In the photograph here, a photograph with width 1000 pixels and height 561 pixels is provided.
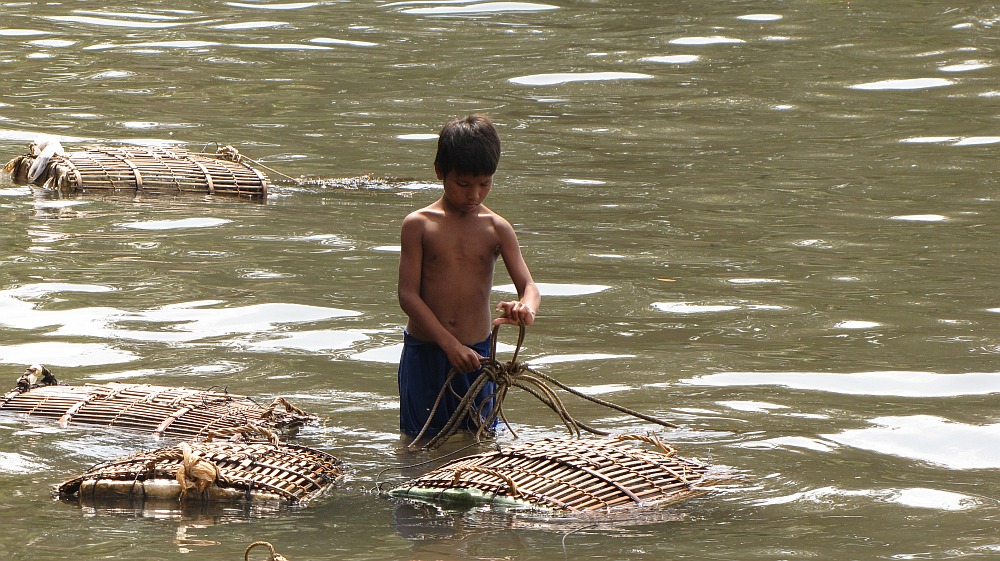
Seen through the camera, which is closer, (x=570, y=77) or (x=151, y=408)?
(x=151, y=408)

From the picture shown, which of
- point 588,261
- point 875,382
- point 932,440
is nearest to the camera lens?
point 932,440

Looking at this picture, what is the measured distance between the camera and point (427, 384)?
5.88 meters

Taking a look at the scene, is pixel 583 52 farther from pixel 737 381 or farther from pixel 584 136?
pixel 737 381

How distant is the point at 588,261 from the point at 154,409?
374 centimetres

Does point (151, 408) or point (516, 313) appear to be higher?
point (516, 313)

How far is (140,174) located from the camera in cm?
1049

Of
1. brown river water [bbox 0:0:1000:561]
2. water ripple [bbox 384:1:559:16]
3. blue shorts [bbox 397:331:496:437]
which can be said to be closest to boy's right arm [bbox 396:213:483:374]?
blue shorts [bbox 397:331:496:437]

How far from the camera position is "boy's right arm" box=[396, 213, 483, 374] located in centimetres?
566

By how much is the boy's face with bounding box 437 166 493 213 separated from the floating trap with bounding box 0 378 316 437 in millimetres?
1084

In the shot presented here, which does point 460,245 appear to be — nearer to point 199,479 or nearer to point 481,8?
point 199,479

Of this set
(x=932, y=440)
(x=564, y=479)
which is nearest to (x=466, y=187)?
(x=564, y=479)

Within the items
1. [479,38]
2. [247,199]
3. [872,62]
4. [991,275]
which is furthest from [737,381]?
[479,38]

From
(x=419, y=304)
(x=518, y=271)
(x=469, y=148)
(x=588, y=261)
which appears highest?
(x=469, y=148)

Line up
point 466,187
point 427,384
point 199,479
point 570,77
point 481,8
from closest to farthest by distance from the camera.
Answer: point 199,479 → point 466,187 → point 427,384 → point 570,77 → point 481,8
